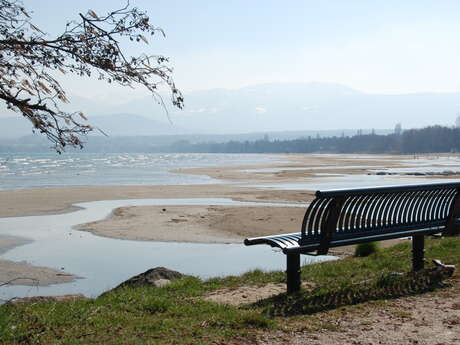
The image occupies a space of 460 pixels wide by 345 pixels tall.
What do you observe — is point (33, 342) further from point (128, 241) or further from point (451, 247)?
point (128, 241)

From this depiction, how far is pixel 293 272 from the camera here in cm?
667

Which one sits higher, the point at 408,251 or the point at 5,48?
the point at 5,48

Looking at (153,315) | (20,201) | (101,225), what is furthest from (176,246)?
(20,201)

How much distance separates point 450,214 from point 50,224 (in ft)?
58.6

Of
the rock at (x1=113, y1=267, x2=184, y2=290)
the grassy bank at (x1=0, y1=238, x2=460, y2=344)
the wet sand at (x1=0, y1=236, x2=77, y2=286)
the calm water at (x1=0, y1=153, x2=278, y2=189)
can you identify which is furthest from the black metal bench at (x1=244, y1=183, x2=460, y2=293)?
the wet sand at (x1=0, y1=236, x2=77, y2=286)

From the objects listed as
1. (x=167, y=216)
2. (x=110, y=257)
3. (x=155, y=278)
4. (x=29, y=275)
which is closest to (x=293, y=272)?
(x=155, y=278)

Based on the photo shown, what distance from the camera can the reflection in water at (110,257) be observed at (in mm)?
12328

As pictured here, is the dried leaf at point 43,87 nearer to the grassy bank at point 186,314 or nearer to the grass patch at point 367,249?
the grassy bank at point 186,314

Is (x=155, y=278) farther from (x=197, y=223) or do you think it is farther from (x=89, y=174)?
(x=89, y=174)

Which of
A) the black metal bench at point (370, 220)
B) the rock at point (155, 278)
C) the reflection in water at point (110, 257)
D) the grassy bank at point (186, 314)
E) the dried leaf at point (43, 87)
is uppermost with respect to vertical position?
the dried leaf at point (43, 87)

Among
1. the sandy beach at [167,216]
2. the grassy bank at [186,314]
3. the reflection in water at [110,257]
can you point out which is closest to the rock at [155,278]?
the grassy bank at [186,314]

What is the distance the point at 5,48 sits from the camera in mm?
4484

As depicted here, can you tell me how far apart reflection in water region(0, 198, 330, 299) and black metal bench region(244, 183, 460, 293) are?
496 cm

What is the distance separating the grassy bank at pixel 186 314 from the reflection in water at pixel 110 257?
14.9 ft
